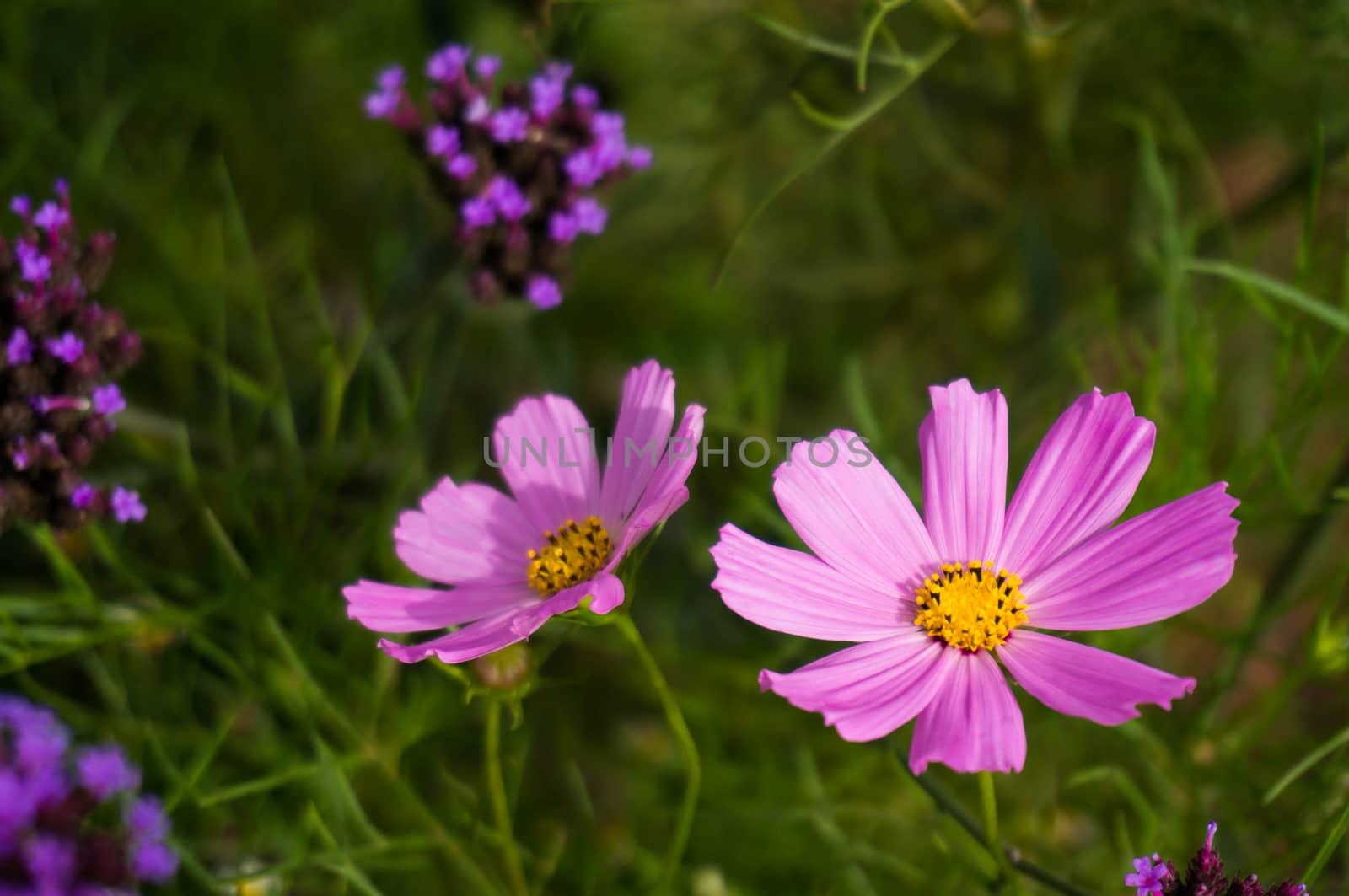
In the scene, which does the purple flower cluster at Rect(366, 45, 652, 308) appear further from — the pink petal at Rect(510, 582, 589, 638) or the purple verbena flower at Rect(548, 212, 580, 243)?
the pink petal at Rect(510, 582, 589, 638)

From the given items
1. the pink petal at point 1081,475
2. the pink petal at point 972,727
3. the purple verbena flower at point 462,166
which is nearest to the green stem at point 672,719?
the pink petal at point 972,727

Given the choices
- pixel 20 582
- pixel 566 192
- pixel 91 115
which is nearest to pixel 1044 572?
pixel 566 192

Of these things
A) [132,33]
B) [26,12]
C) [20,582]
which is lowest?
[20,582]

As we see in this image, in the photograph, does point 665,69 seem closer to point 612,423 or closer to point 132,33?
point 612,423

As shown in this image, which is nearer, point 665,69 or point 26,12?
point 26,12

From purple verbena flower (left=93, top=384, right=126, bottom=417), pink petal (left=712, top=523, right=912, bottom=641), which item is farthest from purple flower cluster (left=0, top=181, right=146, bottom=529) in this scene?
pink petal (left=712, top=523, right=912, bottom=641)

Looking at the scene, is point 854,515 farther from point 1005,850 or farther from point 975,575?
point 1005,850
